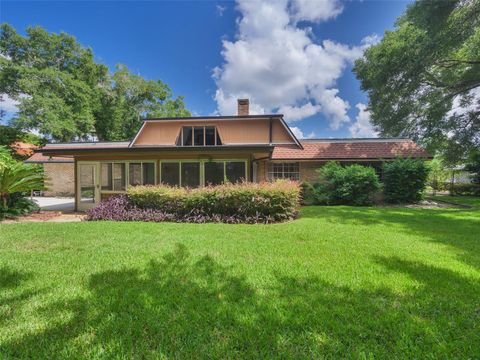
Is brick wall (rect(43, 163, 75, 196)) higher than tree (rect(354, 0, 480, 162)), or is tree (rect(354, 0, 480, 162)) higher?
tree (rect(354, 0, 480, 162))

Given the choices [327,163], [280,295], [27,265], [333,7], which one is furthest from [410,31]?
[27,265]

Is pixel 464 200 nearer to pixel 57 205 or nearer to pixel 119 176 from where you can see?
pixel 119 176

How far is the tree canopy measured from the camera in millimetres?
22578

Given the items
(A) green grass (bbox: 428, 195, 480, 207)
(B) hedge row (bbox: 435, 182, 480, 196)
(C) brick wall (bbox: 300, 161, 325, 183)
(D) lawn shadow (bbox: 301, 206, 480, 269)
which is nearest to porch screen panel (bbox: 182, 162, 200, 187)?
(D) lawn shadow (bbox: 301, 206, 480, 269)

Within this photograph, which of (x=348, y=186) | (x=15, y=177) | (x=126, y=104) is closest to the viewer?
(x=15, y=177)

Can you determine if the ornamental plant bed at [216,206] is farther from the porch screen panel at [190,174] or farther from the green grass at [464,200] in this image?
the green grass at [464,200]

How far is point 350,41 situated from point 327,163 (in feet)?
27.3

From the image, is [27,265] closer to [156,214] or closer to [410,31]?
[156,214]

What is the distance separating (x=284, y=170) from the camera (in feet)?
54.5

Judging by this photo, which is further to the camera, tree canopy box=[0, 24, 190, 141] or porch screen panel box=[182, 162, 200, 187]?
tree canopy box=[0, 24, 190, 141]

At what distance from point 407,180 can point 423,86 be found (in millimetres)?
8594

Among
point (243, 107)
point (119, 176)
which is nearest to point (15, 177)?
point (119, 176)

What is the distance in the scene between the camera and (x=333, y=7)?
12398 mm

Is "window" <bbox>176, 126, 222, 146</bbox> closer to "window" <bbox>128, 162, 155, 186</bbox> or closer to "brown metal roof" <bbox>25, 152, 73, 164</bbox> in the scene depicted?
"window" <bbox>128, 162, 155, 186</bbox>
